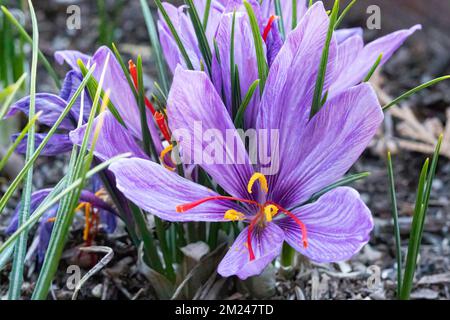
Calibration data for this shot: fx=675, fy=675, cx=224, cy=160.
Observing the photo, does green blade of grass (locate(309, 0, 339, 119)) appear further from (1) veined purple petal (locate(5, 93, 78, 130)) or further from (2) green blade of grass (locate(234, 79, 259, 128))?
(1) veined purple petal (locate(5, 93, 78, 130))

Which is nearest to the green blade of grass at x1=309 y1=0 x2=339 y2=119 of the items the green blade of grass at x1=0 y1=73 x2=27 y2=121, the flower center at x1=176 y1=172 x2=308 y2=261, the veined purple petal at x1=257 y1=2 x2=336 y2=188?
the veined purple petal at x1=257 y1=2 x2=336 y2=188

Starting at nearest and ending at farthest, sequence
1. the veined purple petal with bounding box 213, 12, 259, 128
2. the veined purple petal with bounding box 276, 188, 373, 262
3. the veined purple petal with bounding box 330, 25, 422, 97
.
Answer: the veined purple petal with bounding box 276, 188, 373, 262 → the veined purple petal with bounding box 213, 12, 259, 128 → the veined purple petal with bounding box 330, 25, 422, 97

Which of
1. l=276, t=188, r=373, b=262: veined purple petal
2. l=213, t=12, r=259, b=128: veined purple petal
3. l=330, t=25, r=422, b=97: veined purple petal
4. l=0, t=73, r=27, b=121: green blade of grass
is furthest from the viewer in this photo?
l=330, t=25, r=422, b=97: veined purple petal

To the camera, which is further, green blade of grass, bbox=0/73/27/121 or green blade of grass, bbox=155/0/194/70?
green blade of grass, bbox=155/0/194/70

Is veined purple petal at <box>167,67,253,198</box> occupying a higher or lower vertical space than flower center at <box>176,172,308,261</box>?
higher

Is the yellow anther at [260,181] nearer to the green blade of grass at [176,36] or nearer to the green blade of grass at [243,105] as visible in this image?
Result: the green blade of grass at [243,105]

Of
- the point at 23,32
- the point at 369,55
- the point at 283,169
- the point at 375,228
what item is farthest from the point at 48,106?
the point at 375,228
